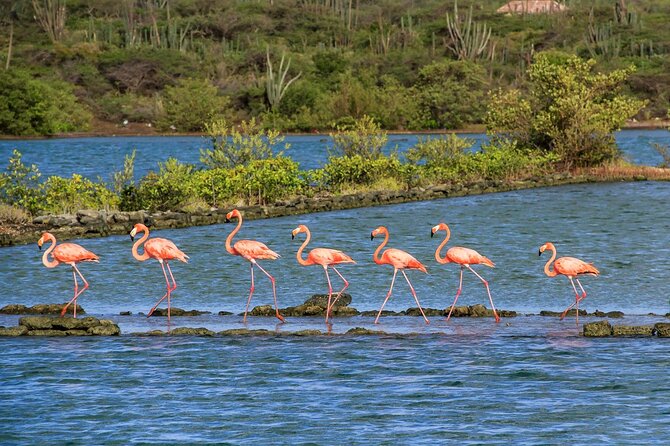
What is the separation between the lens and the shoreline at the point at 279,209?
28094 millimetres

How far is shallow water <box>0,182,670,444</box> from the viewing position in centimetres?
1259

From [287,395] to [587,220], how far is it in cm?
2022

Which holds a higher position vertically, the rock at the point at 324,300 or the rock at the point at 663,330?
the rock at the point at 663,330

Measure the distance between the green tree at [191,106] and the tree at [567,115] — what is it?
42467mm

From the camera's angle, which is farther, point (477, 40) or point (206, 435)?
point (477, 40)

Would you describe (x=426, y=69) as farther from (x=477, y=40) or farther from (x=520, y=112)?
(x=520, y=112)

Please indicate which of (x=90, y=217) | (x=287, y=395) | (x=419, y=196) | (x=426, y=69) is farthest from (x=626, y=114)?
(x=426, y=69)

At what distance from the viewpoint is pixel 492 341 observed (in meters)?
16.2

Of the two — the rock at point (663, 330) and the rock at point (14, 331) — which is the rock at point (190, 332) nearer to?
the rock at point (14, 331)

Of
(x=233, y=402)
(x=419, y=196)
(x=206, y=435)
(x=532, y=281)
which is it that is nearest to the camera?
(x=206, y=435)

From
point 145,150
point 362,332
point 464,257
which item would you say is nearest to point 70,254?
point 362,332

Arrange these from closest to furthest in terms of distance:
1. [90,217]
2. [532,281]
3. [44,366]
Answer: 1. [44,366]
2. [532,281]
3. [90,217]

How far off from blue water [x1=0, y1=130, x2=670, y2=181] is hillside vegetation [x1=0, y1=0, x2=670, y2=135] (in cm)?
311

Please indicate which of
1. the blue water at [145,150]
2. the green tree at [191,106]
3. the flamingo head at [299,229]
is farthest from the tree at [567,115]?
the green tree at [191,106]
